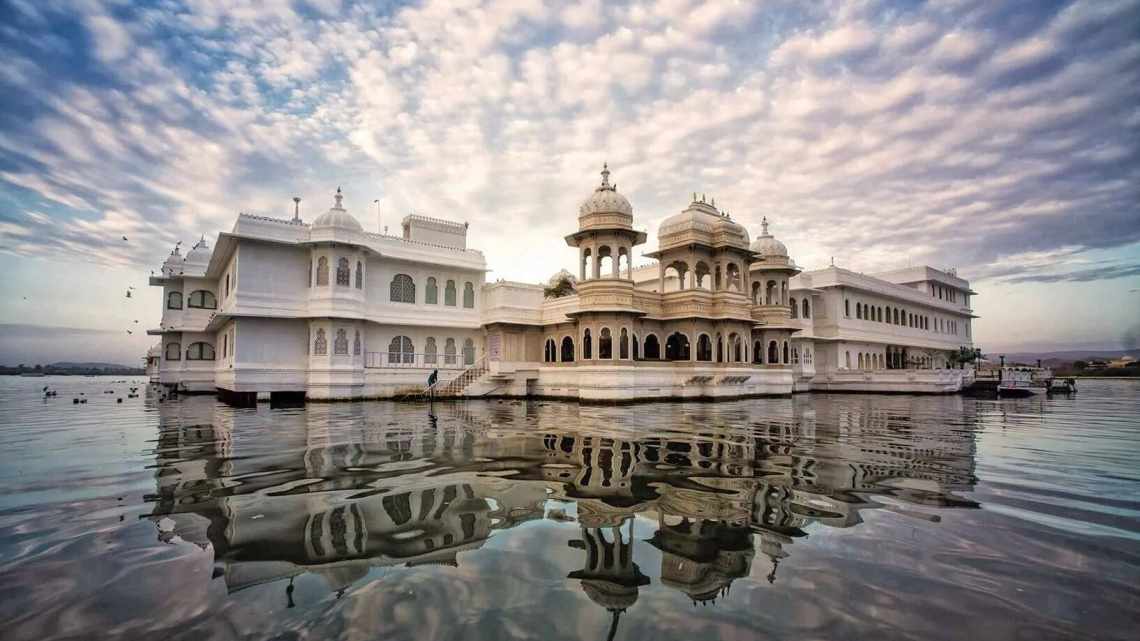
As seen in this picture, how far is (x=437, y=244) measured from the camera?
1104 inches

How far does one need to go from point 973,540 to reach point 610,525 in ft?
9.20

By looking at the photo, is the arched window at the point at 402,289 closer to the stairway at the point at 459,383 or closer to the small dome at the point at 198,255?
the stairway at the point at 459,383

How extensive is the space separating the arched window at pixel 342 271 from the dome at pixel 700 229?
14779 millimetres

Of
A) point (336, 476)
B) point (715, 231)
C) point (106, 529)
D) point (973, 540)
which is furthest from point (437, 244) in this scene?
point (973, 540)

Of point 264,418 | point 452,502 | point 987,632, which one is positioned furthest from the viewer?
point 264,418

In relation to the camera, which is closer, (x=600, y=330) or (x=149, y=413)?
(x=149, y=413)

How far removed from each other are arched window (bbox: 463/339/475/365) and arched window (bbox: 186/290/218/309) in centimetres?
1510

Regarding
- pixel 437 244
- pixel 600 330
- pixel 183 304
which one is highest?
Result: pixel 437 244

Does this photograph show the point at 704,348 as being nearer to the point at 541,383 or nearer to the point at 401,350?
the point at 541,383

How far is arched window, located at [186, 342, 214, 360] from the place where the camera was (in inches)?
1193

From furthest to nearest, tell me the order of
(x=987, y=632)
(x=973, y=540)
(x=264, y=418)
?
(x=264, y=418) < (x=973, y=540) < (x=987, y=632)

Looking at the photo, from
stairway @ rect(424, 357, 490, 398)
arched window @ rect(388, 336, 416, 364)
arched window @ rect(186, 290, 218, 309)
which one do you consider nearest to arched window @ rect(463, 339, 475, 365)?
stairway @ rect(424, 357, 490, 398)

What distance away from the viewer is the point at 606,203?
24297 mm

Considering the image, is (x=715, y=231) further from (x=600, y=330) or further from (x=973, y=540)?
(x=973, y=540)
